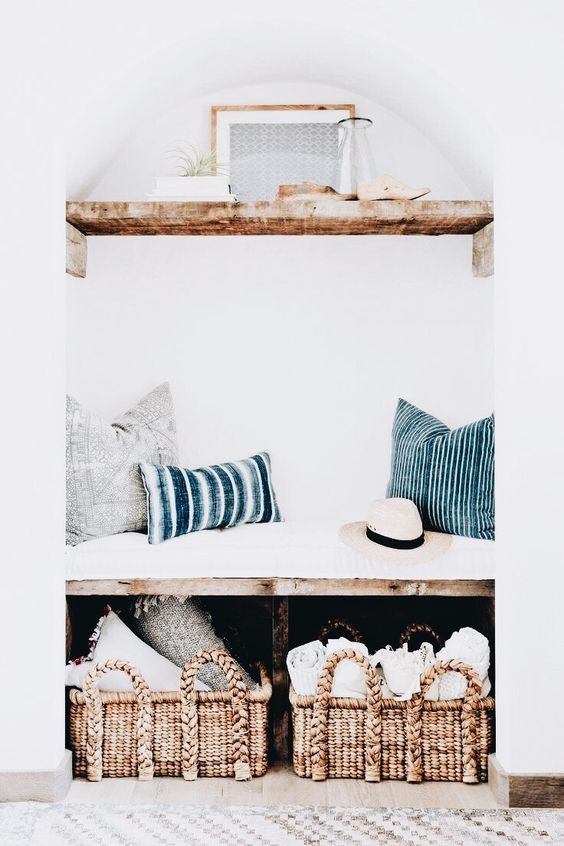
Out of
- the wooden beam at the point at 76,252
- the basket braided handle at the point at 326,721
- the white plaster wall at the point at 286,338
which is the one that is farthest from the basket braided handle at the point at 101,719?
the wooden beam at the point at 76,252

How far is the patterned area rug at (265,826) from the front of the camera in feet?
7.64

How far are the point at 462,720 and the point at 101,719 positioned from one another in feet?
3.89

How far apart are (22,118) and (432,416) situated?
1.80 meters

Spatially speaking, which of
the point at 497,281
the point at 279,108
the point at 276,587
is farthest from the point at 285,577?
the point at 279,108

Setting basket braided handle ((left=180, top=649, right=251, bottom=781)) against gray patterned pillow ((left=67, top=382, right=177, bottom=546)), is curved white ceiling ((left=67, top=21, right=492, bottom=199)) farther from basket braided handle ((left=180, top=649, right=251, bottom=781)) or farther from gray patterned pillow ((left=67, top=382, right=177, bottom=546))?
basket braided handle ((left=180, top=649, right=251, bottom=781))

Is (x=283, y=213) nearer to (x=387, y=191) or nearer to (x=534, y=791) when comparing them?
(x=387, y=191)

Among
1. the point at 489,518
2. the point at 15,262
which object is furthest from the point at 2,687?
the point at 489,518

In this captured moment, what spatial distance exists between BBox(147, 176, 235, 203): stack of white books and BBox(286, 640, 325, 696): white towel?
61.5 inches

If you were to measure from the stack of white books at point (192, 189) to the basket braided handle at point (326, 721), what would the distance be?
1.58 metres

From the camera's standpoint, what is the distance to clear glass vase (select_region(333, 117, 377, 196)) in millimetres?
3006

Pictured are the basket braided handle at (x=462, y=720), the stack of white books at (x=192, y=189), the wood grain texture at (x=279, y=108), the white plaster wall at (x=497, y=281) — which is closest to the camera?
the white plaster wall at (x=497, y=281)

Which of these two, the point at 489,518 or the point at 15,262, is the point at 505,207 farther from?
the point at 15,262

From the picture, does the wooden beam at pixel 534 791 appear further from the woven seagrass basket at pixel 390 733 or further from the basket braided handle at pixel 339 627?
the basket braided handle at pixel 339 627

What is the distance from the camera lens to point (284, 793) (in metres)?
2.60
